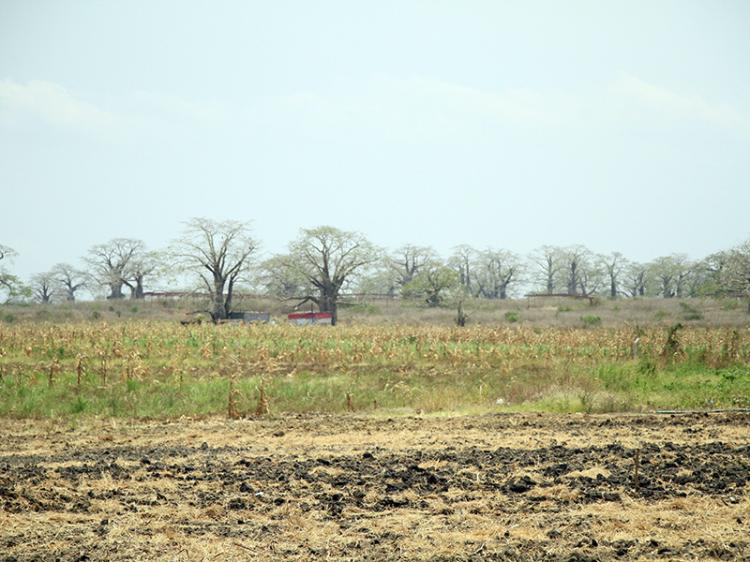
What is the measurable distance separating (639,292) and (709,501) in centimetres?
11073

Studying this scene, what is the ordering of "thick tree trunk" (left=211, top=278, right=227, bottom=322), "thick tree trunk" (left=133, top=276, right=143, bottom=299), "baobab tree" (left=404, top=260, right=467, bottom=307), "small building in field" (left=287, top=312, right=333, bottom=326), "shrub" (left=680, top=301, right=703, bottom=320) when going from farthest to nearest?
"thick tree trunk" (left=133, top=276, right=143, bottom=299)
"baobab tree" (left=404, top=260, right=467, bottom=307)
"thick tree trunk" (left=211, top=278, right=227, bottom=322)
"shrub" (left=680, top=301, right=703, bottom=320)
"small building in field" (left=287, top=312, right=333, bottom=326)

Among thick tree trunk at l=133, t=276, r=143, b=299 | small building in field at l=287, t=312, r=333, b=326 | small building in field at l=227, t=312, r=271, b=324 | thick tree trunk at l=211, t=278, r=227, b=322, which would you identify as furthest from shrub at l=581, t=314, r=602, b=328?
thick tree trunk at l=133, t=276, r=143, b=299

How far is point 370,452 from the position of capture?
13070 mm

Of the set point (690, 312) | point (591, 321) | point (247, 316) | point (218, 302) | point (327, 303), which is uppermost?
point (218, 302)

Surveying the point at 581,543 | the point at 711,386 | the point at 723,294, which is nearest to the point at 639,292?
the point at 723,294

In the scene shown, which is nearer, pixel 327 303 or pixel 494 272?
pixel 327 303

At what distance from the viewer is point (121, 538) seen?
809 cm

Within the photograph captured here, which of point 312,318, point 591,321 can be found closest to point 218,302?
point 312,318

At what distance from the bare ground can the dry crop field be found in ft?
0.13

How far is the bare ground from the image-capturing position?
25.6ft

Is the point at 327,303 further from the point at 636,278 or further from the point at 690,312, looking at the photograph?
the point at 636,278

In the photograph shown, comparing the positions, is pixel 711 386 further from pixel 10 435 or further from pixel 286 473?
pixel 10 435

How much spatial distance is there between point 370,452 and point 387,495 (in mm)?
3120

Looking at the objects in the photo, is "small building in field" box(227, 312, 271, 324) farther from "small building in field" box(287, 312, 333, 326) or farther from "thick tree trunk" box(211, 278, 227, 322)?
"small building in field" box(287, 312, 333, 326)
